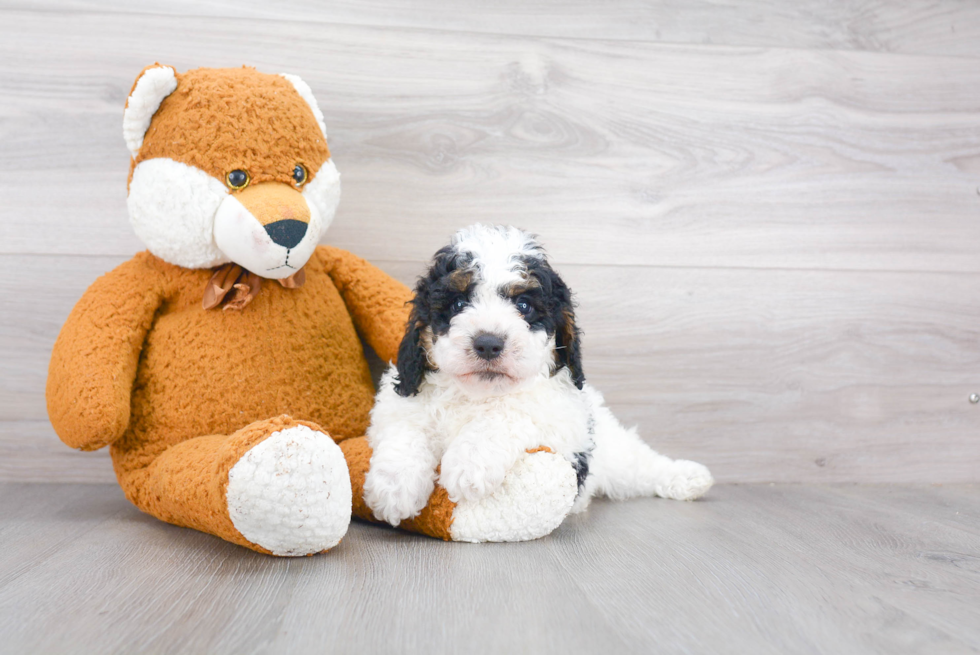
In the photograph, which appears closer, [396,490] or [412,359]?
[396,490]

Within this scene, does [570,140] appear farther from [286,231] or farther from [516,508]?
[516,508]

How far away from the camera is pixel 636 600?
0.97m

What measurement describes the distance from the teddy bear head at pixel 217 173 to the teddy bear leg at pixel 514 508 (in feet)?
1.83

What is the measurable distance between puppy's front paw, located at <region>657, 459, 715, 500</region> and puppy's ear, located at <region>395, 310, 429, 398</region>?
678mm

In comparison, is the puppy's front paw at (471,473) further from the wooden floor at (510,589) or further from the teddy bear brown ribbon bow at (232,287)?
the teddy bear brown ribbon bow at (232,287)

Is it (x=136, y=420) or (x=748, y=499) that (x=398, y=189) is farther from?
(x=748, y=499)

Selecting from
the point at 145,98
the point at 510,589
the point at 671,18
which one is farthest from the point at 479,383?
the point at 671,18

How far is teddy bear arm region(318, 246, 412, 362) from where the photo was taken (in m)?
1.55

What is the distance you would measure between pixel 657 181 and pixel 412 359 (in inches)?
34.3

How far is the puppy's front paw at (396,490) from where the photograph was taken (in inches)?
46.7

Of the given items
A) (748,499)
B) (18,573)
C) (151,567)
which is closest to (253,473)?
(151,567)

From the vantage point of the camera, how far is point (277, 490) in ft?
3.32

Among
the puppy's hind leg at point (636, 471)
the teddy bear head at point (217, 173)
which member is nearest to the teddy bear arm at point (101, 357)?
the teddy bear head at point (217, 173)

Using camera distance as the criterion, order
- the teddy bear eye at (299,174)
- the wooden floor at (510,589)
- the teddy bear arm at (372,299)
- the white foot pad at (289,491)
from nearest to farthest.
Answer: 1. the wooden floor at (510,589)
2. the white foot pad at (289,491)
3. the teddy bear eye at (299,174)
4. the teddy bear arm at (372,299)
